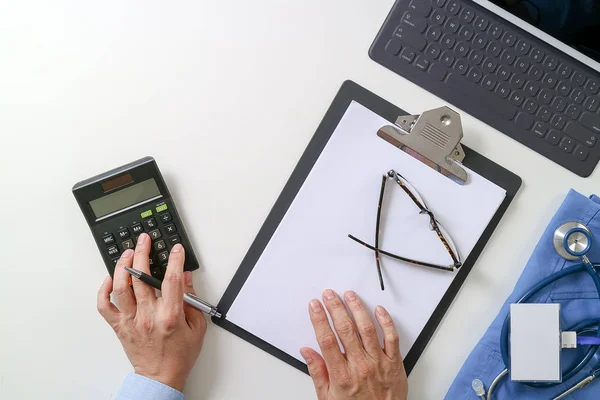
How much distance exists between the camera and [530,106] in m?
0.69

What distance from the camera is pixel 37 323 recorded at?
27.3 inches

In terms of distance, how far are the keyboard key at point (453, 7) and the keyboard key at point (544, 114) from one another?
18 centimetres

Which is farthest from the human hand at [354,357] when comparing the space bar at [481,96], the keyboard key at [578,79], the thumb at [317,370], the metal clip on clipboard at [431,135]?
the keyboard key at [578,79]

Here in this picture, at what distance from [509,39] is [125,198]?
0.58m

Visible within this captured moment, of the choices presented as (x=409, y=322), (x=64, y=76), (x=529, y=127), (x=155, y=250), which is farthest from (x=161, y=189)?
(x=529, y=127)

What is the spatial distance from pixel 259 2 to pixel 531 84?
402mm

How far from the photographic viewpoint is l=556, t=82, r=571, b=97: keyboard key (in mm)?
696

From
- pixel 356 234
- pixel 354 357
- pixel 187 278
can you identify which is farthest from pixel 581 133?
pixel 187 278

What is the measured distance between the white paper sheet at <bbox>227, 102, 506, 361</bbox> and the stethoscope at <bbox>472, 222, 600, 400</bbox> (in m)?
0.10

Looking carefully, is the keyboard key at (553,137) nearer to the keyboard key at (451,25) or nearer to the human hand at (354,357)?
the keyboard key at (451,25)

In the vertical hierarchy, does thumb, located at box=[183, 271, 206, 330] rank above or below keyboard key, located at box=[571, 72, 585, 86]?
below

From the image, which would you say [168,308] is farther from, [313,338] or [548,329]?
[548,329]

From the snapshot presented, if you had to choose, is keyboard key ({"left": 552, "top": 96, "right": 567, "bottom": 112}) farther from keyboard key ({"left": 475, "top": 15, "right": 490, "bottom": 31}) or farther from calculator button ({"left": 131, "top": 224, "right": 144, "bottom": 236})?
calculator button ({"left": 131, "top": 224, "right": 144, "bottom": 236})

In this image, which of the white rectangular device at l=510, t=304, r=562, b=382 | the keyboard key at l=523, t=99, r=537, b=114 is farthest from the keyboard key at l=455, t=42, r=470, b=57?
the white rectangular device at l=510, t=304, r=562, b=382
